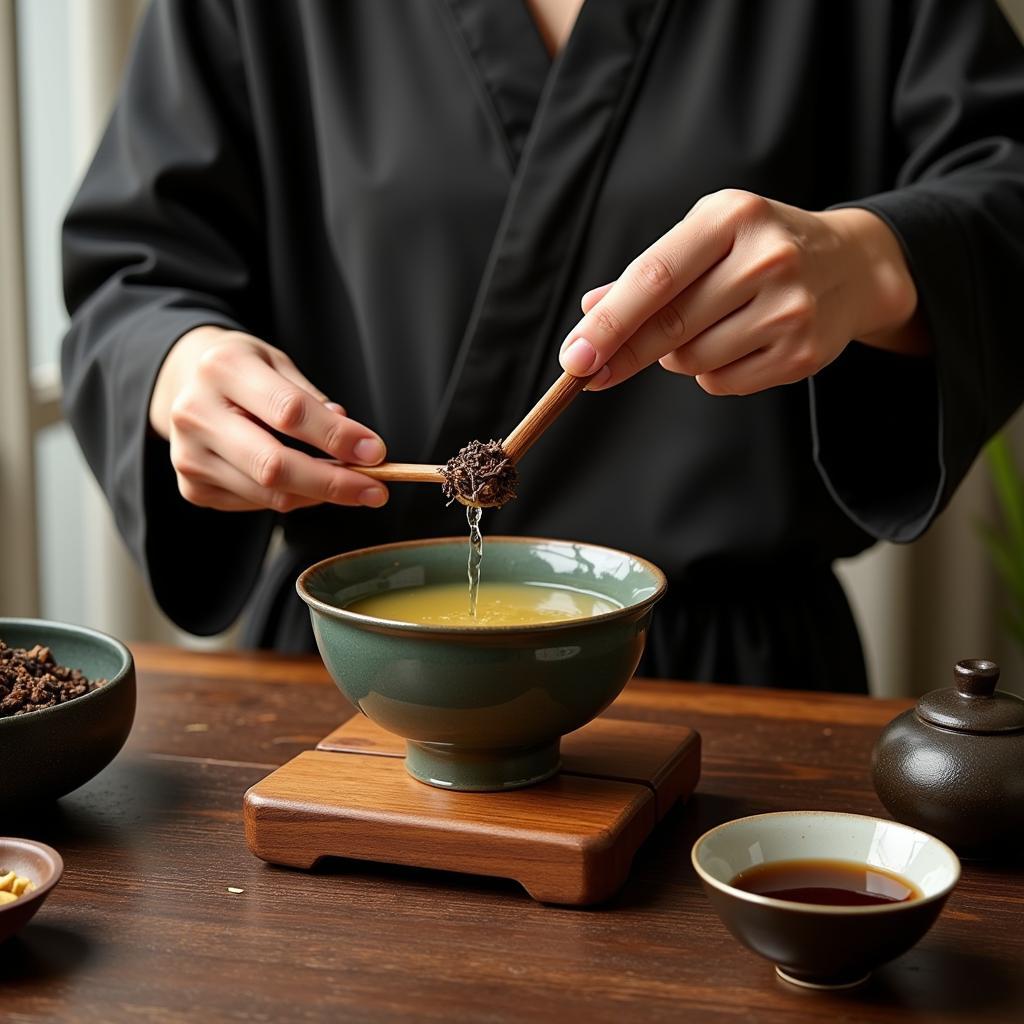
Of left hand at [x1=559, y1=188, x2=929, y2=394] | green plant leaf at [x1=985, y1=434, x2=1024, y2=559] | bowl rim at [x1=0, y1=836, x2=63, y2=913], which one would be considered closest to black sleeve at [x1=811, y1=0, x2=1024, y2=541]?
left hand at [x1=559, y1=188, x2=929, y2=394]

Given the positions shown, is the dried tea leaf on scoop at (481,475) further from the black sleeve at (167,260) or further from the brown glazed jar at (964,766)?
the black sleeve at (167,260)

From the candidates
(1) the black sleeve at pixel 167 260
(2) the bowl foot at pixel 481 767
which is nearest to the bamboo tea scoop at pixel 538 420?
(2) the bowl foot at pixel 481 767

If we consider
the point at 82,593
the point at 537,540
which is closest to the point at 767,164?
the point at 537,540

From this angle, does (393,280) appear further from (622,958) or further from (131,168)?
(622,958)

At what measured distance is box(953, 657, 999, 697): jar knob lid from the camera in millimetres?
1182

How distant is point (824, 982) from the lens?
97 cm

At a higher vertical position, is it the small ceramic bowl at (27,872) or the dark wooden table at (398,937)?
the small ceramic bowl at (27,872)

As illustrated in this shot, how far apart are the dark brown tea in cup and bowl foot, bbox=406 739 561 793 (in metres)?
0.25

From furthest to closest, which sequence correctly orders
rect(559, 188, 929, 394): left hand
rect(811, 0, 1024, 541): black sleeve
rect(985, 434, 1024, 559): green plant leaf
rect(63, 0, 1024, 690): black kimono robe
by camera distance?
rect(985, 434, 1024, 559): green plant leaf < rect(63, 0, 1024, 690): black kimono robe < rect(811, 0, 1024, 541): black sleeve < rect(559, 188, 929, 394): left hand

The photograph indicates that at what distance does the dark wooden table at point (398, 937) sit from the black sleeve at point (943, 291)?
0.39 meters

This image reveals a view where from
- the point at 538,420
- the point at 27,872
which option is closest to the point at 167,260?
the point at 538,420

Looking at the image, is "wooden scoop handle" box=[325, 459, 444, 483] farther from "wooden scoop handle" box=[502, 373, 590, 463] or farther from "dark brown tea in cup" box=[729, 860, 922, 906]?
"dark brown tea in cup" box=[729, 860, 922, 906]

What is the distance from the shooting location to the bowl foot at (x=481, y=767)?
3.96 ft

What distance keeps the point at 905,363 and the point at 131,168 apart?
1064 mm
